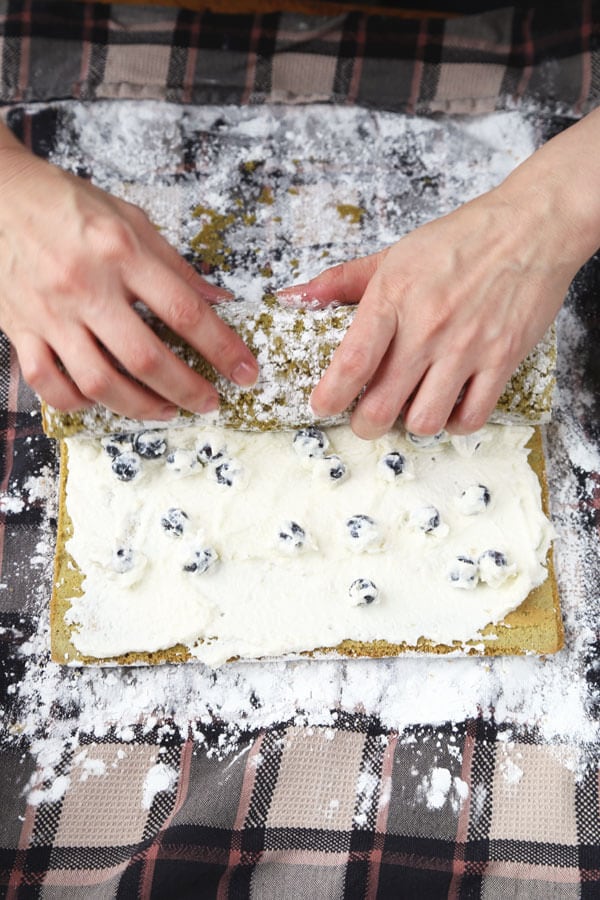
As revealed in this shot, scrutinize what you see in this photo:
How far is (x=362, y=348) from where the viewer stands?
178cm

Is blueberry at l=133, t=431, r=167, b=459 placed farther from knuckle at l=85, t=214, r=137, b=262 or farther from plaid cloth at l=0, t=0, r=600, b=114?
plaid cloth at l=0, t=0, r=600, b=114

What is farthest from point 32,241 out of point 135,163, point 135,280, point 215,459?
point 135,163

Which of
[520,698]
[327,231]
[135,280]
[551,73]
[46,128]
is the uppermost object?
[551,73]

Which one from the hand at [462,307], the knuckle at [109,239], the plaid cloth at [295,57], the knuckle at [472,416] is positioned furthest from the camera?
the plaid cloth at [295,57]

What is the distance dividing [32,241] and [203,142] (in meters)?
0.95

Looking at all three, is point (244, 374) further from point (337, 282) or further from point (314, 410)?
point (337, 282)

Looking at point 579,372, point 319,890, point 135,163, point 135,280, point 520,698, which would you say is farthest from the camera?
point 135,163

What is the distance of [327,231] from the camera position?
2.42m

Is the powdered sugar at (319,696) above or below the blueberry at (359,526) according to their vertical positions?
below

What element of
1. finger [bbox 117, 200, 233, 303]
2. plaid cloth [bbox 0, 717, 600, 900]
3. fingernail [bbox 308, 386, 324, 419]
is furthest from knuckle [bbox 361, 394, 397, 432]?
plaid cloth [bbox 0, 717, 600, 900]

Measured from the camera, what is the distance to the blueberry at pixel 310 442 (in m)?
2.03

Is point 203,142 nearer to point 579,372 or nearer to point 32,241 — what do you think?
point 32,241

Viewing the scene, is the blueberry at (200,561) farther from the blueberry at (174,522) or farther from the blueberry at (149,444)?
the blueberry at (149,444)

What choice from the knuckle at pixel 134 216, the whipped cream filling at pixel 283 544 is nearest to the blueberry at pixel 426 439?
the whipped cream filling at pixel 283 544
